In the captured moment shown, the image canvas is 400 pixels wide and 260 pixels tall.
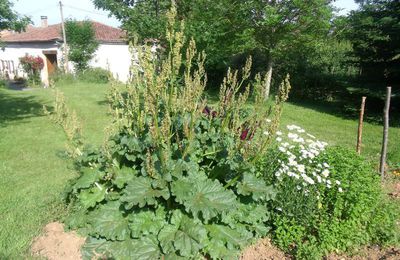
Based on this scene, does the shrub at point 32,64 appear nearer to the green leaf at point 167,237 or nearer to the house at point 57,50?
the house at point 57,50

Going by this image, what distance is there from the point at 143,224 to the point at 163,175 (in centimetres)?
45

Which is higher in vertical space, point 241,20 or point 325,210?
point 241,20

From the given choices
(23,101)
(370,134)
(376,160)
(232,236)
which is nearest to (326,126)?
(370,134)

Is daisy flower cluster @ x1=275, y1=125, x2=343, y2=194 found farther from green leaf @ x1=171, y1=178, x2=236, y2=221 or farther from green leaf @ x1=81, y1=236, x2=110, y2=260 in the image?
green leaf @ x1=81, y1=236, x2=110, y2=260

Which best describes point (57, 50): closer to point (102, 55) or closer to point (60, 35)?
point (60, 35)

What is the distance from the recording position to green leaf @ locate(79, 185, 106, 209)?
3018mm

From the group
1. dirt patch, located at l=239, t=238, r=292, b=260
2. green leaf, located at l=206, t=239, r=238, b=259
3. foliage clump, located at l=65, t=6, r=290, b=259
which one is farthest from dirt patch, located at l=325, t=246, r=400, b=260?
green leaf, located at l=206, t=239, r=238, b=259

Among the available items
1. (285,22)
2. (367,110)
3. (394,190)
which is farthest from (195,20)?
(394,190)

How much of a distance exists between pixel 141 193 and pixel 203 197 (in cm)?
50

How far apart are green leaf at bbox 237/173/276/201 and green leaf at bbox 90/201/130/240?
3.42 feet

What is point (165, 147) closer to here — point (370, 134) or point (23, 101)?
point (370, 134)

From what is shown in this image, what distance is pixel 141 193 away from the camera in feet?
8.45

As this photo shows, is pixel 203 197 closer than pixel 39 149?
Yes

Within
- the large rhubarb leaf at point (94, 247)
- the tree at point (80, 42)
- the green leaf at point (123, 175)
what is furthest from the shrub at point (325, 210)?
the tree at point (80, 42)
